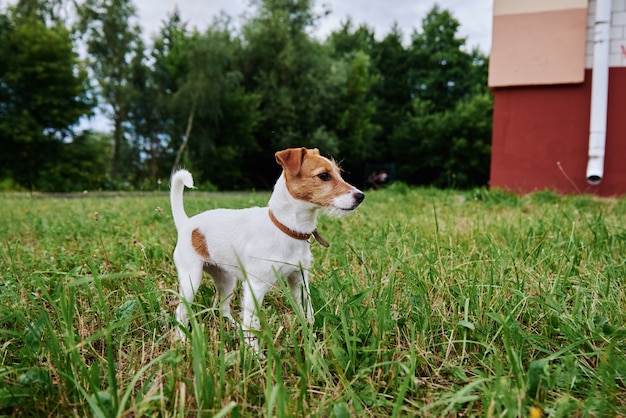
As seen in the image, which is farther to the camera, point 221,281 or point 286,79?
point 286,79

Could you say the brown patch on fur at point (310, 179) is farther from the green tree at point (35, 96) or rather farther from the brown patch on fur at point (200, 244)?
the green tree at point (35, 96)

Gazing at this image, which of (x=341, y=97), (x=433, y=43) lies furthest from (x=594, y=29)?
(x=433, y=43)

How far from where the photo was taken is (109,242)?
3480mm

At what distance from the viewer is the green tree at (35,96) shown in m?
19.9

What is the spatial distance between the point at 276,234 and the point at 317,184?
0.90 ft

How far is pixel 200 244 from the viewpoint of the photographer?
2.01 meters

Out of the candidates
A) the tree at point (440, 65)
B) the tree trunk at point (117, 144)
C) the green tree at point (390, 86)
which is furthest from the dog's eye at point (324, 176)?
the tree at point (440, 65)

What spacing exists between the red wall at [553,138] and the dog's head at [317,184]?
6.33 meters

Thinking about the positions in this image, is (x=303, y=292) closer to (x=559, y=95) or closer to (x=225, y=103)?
(x=559, y=95)

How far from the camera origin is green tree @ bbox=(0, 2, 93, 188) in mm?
19859

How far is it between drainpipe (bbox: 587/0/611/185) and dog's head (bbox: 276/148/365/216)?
21.0ft

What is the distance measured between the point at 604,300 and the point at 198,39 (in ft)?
79.6

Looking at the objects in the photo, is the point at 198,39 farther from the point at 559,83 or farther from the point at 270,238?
the point at 270,238

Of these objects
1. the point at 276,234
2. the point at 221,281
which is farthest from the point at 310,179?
the point at 221,281
